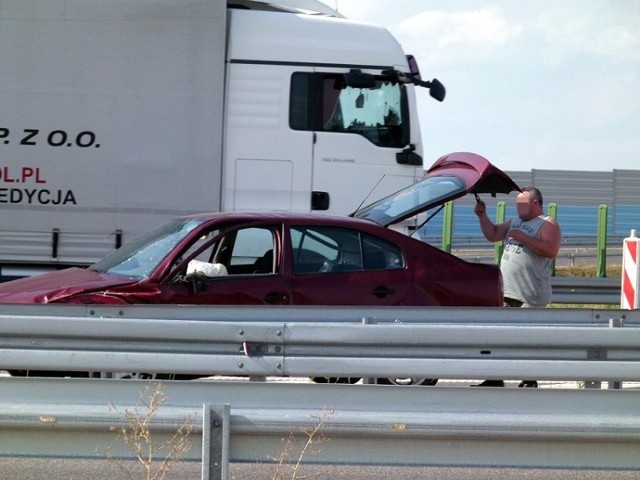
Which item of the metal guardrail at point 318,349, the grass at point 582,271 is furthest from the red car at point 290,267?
the grass at point 582,271

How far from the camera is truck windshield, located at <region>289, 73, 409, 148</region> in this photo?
11.5 metres

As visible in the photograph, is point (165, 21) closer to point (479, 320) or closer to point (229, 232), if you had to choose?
point (229, 232)

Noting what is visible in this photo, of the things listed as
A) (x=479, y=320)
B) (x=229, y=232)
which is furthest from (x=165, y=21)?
(x=479, y=320)

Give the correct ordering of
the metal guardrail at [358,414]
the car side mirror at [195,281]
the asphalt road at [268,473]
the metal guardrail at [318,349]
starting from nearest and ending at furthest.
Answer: the metal guardrail at [358,414], the metal guardrail at [318,349], the asphalt road at [268,473], the car side mirror at [195,281]

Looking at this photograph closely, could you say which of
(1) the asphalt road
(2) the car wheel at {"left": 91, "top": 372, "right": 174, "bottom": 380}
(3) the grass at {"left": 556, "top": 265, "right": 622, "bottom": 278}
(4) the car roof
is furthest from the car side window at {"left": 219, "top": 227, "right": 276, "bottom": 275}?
(3) the grass at {"left": 556, "top": 265, "right": 622, "bottom": 278}

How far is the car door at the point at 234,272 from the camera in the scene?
24.6ft

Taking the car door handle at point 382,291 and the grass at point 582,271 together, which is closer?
the car door handle at point 382,291

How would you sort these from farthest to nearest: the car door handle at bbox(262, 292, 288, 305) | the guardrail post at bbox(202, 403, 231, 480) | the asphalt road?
the car door handle at bbox(262, 292, 288, 305) < the asphalt road < the guardrail post at bbox(202, 403, 231, 480)

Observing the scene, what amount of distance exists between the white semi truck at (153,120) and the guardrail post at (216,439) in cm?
719

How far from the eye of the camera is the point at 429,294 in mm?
8000

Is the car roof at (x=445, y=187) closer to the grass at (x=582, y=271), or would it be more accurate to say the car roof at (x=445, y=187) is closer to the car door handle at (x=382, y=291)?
the car door handle at (x=382, y=291)

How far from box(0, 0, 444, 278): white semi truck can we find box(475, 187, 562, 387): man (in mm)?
3056

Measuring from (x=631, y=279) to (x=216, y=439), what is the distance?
28.1 ft

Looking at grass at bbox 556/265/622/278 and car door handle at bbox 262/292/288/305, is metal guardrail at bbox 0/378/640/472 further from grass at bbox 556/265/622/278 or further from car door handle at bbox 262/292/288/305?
grass at bbox 556/265/622/278
